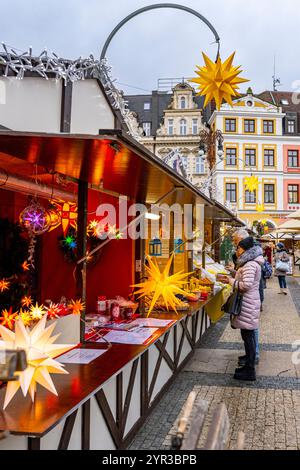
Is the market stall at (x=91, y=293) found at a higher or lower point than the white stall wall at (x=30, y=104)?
lower

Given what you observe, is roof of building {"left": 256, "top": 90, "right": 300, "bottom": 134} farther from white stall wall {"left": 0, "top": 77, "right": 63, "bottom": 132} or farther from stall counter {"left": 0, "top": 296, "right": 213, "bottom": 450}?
stall counter {"left": 0, "top": 296, "right": 213, "bottom": 450}

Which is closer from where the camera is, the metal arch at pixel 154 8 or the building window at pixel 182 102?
the metal arch at pixel 154 8

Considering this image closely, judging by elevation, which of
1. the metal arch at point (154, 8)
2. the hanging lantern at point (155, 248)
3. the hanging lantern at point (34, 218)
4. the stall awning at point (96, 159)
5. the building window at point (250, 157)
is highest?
the building window at point (250, 157)

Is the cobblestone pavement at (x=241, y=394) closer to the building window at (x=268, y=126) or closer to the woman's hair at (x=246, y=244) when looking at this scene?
the woman's hair at (x=246, y=244)

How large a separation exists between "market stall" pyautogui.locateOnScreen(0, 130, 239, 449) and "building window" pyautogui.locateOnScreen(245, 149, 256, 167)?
32.9m

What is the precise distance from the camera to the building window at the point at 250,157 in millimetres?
39875

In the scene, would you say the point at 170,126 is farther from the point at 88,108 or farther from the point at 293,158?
the point at 88,108

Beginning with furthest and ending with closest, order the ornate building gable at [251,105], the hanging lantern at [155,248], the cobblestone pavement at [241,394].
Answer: the ornate building gable at [251,105]
the hanging lantern at [155,248]
the cobblestone pavement at [241,394]

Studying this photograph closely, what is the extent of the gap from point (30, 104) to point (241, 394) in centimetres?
464

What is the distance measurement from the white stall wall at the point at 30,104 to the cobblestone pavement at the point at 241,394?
396 centimetres

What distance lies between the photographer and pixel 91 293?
20.8 feet

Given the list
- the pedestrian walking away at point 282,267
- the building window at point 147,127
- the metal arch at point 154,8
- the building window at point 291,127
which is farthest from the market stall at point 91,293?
the building window at point 291,127

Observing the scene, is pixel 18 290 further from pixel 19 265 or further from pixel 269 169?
pixel 269 169
